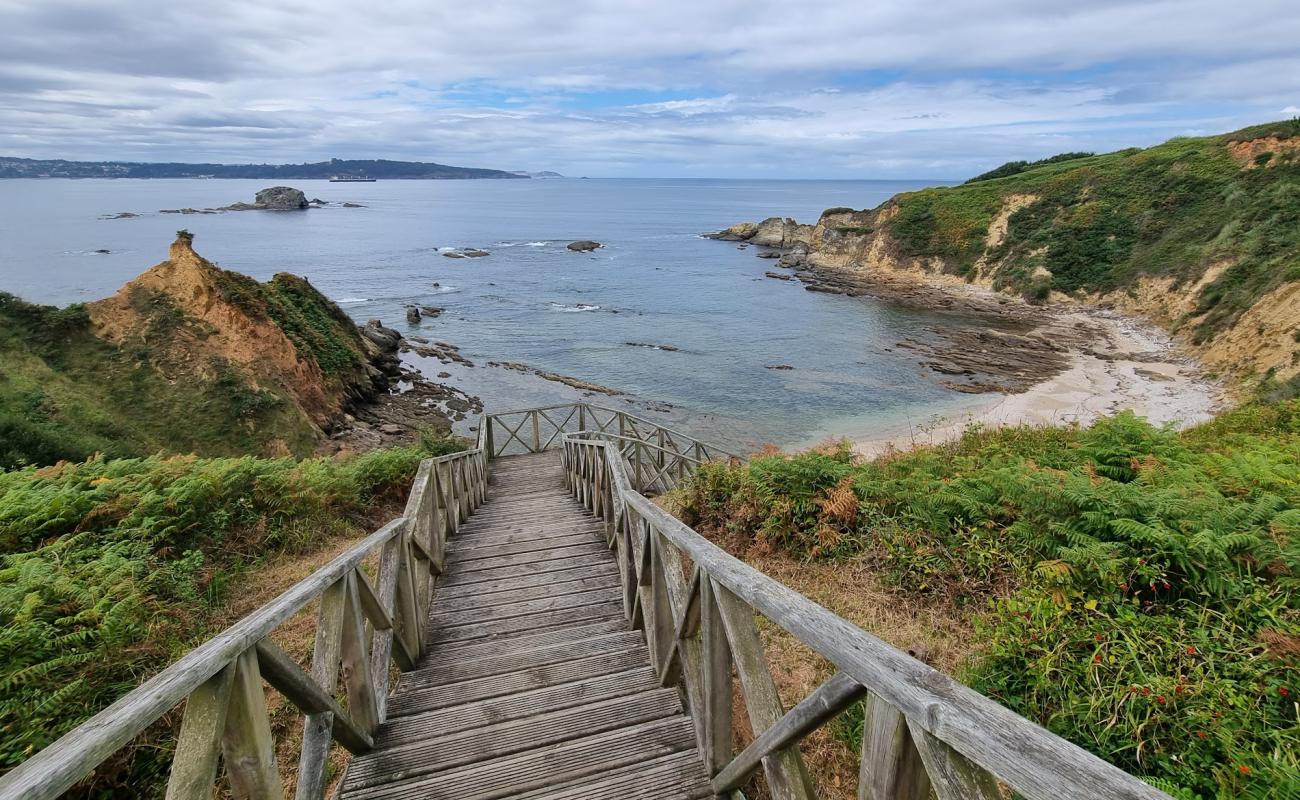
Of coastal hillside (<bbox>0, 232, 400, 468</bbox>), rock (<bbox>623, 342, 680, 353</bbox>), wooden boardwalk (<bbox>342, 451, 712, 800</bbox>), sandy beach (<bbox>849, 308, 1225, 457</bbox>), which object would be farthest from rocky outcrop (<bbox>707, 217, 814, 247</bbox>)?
wooden boardwalk (<bbox>342, 451, 712, 800</bbox>)

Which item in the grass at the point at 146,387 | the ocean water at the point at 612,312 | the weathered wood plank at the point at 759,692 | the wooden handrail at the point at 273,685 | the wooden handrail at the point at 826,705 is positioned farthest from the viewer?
the ocean water at the point at 612,312

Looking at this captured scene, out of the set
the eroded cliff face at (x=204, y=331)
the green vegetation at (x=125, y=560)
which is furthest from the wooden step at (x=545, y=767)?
the eroded cliff face at (x=204, y=331)

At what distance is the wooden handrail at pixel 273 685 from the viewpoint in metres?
1.54

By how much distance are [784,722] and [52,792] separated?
1963mm

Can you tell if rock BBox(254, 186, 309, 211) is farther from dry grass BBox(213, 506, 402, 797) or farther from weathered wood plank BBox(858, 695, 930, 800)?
weathered wood plank BBox(858, 695, 930, 800)

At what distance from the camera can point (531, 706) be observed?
142 inches

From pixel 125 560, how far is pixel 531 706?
3951 mm

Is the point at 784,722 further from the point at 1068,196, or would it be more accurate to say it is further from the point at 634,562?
the point at 1068,196

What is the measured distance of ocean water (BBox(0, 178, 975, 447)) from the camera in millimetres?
27594

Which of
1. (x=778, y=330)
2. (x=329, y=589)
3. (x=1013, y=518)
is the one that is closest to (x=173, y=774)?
(x=329, y=589)

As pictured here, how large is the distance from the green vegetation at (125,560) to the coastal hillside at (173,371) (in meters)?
11.6

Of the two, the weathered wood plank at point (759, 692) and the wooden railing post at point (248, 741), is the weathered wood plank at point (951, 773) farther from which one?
the wooden railing post at point (248, 741)

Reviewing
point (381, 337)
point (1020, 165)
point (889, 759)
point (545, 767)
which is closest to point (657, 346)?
point (381, 337)

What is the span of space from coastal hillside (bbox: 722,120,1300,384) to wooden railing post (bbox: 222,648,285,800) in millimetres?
28141
